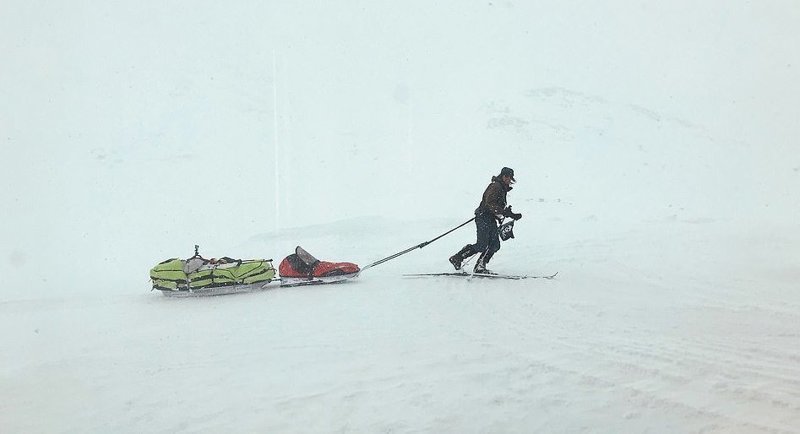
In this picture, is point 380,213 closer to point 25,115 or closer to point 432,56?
point 432,56

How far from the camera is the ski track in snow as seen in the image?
1.79 metres

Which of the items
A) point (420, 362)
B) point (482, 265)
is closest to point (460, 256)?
point (482, 265)

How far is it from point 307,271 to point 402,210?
2.02m

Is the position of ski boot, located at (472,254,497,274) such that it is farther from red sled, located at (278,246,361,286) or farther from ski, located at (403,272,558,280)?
red sled, located at (278,246,361,286)

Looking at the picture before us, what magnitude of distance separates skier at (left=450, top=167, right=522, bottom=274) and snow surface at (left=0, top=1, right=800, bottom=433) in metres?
0.29

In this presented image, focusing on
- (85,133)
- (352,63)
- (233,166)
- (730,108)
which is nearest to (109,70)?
(85,133)

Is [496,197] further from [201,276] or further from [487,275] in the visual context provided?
[201,276]

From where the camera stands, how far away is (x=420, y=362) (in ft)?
7.03

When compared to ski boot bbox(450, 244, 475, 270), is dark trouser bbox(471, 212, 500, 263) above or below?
above

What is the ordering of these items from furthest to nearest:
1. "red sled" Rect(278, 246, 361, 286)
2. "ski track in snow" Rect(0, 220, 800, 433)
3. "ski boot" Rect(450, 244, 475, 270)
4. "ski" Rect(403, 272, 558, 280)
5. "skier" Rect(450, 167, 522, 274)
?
"ski boot" Rect(450, 244, 475, 270) → "skier" Rect(450, 167, 522, 274) → "ski" Rect(403, 272, 558, 280) → "red sled" Rect(278, 246, 361, 286) → "ski track in snow" Rect(0, 220, 800, 433)

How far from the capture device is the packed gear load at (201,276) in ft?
11.4

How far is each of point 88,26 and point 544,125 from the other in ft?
15.7

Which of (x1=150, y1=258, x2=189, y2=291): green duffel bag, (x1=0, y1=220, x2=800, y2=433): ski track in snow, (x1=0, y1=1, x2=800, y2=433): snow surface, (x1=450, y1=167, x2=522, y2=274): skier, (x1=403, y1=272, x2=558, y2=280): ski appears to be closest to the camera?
(x1=0, y1=220, x2=800, y2=433): ski track in snow

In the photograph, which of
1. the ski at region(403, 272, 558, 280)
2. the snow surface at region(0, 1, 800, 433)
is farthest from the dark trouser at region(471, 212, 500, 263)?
the snow surface at region(0, 1, 800, 433)
